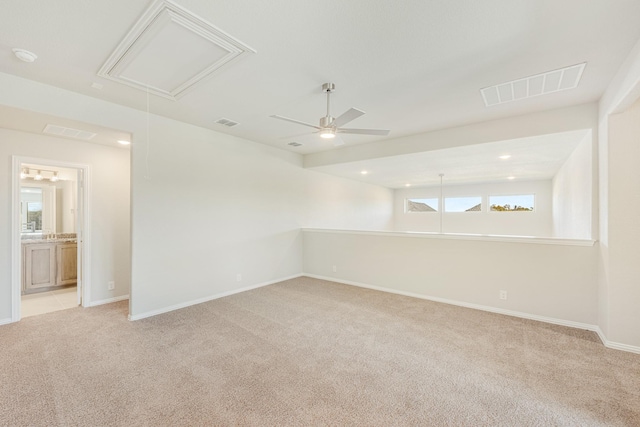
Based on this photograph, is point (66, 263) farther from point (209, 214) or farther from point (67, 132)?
point (209, 214)

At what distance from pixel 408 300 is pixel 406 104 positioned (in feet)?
9.68

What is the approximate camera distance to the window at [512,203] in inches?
311

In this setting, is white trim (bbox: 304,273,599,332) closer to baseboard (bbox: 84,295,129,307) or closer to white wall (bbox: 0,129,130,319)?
baseboard (bbox: 84,295,129,307)

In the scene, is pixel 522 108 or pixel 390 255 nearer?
pixel 522 108

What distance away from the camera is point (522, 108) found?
11.2 ft

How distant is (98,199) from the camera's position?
4238 millimetres

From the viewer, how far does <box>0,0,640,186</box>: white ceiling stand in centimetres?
181

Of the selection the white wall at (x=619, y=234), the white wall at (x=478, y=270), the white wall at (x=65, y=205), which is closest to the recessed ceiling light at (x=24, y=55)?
the white wall at (x=65, y=205)

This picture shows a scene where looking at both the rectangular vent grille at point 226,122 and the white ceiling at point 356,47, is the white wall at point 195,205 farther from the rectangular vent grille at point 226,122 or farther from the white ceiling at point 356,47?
the rectangular vent grille at point 226,122

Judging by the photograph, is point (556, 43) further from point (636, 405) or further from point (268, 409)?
point (268, 409)

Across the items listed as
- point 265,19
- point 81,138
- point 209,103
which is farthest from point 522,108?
point 81,138

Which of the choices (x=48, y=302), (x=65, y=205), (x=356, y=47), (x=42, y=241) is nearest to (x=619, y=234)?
(x=356, y=47)

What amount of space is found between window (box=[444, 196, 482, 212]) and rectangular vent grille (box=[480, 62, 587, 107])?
20.6 ft

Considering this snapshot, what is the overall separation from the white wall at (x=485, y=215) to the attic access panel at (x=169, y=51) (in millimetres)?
8522
